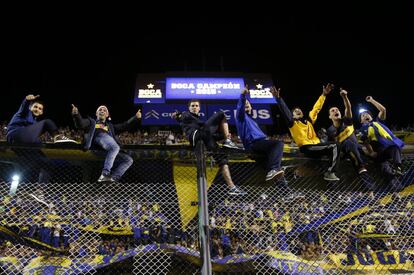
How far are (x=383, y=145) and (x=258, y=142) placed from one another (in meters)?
2.00

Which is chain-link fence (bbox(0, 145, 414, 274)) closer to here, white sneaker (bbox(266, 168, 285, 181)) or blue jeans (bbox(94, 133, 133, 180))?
blue jeans (bbox(94, 133, 133, 180))

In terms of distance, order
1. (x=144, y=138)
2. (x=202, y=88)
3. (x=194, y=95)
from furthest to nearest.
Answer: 1. (x=202, y=88)
2. (x=194, y=95)
3. (x=144, y=138)

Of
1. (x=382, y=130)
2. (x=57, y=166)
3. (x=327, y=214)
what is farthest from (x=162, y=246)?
(x=382, y=130)

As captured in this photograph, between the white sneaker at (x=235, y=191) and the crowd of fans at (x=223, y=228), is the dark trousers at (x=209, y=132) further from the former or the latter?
the crowd of fans at (x=223, y=228)

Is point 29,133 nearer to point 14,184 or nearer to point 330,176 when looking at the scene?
point 14,184

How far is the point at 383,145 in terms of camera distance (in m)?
5.47

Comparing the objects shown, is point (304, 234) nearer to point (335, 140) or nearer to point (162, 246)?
point (335, 140)

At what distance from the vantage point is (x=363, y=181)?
205 inches

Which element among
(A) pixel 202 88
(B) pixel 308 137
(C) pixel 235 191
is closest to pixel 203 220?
(C) pixel 235 191

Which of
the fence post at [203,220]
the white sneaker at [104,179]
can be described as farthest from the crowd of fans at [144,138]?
the fence post at [203,220]

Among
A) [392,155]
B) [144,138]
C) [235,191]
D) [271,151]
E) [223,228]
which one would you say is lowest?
[223,228]

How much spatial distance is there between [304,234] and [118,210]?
12.4 feet

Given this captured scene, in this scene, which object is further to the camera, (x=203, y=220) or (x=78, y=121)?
(x=78, y=121)

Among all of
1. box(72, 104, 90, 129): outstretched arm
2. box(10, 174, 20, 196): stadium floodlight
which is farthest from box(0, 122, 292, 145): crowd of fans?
box(10, 174, 20, 196): stadium floodlight
